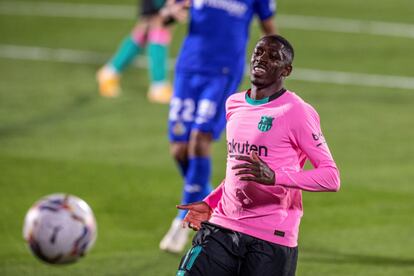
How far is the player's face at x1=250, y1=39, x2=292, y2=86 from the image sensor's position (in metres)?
7.09

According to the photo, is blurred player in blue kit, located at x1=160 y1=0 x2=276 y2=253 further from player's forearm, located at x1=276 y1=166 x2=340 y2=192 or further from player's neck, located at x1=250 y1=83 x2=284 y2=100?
player's forearm, located at x1=276 y1=166 x2=340 y2=192

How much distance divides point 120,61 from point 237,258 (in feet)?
33.0

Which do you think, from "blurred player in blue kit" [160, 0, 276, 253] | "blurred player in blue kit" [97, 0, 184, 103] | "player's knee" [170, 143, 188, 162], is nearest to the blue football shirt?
"blurred player in blue kit" [160, 0, 276, 253]

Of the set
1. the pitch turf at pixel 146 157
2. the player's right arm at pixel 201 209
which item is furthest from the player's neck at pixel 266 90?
the pitch turf at pixel 146 157

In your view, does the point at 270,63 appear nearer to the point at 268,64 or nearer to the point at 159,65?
the point at 268,64

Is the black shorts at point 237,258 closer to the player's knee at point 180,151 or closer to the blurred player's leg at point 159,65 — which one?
the player's knee at point 180,151

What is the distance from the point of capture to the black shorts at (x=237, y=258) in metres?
7.07

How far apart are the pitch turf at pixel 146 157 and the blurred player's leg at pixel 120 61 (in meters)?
0.27

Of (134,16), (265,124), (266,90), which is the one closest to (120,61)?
(134,16)

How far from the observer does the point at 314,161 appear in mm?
6898

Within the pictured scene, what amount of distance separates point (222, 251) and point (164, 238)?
3735 mm

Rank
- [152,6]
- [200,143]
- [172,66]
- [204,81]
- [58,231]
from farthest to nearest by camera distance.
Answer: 1. [172,66]
2. [152,6]
3. [204,81]
4. [200,143]
5. [58,231]

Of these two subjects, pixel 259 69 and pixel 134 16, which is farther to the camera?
pixel 134 16

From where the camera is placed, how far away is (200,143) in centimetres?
1048
